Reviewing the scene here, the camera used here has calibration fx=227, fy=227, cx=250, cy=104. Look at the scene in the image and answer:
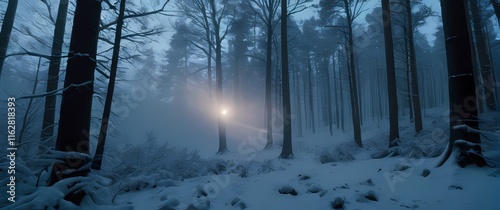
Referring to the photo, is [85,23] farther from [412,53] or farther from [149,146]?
[412,53]

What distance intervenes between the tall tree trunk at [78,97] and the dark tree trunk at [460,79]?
624 cm

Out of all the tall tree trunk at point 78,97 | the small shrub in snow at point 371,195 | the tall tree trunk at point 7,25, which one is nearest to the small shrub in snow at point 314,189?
the small shrub in snow at point 371,195

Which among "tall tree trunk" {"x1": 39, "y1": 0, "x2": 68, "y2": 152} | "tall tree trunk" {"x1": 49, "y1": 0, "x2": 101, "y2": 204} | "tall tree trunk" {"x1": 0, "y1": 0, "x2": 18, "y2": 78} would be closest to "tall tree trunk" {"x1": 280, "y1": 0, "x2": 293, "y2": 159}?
"tall tree trunk" {"x1": 39, "y1": 0, "x2": 68, "y2": 152}

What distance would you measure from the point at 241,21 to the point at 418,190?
542 inches

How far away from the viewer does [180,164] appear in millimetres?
7633

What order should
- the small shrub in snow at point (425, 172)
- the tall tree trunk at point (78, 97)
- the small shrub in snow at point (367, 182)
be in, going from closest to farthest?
the tall tree trunk at point (78, 97), the small shrub in snow at point (425, 172), the small shrub in snow at point (367, 182)

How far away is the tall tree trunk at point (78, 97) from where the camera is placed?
9.26 ft

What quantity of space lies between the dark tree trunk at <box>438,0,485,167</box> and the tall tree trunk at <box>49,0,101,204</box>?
6243 mm

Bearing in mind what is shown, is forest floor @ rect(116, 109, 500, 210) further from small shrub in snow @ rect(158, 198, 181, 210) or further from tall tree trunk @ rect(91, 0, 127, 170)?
tall tree trunk @ rect(91, 0, 127, 170)

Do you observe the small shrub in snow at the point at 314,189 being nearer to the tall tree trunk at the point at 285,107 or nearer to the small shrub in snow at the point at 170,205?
the small shrub in snow at the point at 170,205

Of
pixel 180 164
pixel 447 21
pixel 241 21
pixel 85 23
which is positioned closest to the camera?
pixel 85 23

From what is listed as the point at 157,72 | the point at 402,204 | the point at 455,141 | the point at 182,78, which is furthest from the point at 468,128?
the point at 157,72

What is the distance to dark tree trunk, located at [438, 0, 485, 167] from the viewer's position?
441 centimetres

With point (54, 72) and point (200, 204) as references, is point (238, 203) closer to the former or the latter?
point (200, 204)
